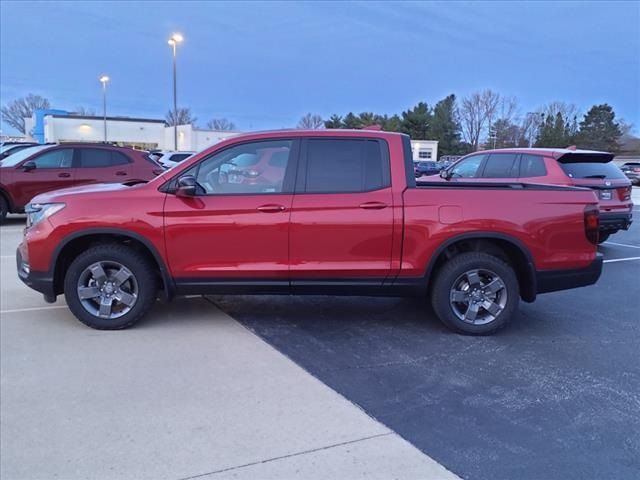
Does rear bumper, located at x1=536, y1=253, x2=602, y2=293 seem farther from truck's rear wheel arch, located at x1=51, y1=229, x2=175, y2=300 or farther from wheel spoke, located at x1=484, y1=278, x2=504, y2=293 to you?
truck's rear wheel arch, located at x1=51, y1=229, x2=175, y2=300

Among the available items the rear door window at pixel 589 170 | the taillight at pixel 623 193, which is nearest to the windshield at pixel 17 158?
the rear door window at pixel 589 170

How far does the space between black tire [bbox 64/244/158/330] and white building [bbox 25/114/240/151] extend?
5213 cm

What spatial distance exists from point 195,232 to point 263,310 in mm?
1306

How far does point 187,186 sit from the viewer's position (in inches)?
185

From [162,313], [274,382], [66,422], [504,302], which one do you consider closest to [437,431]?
[274,382]

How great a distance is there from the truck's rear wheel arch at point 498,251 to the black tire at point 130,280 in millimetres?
2625

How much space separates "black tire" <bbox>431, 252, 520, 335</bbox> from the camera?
4914 mm

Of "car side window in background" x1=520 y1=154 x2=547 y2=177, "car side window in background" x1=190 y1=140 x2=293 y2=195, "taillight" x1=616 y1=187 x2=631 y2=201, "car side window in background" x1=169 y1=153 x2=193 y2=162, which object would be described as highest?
"car side window in background" x1=169 y1=153 x2=193 y2=162

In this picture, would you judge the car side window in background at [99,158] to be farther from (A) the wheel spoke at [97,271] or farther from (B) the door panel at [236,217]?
(B) the door panel at [236,217]

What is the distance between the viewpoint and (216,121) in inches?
3976

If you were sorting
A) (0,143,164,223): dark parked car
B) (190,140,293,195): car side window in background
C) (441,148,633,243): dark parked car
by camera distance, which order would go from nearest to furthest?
1. (190,140,293,195): car side window in background
2. (441,148,633,243): dark parked car
3. (0,143,164,223): dark parked car

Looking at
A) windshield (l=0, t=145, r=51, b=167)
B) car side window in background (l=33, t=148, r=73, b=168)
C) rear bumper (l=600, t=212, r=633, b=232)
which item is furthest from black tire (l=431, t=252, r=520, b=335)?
windshield (l=0, t=145, r=51, b=167)

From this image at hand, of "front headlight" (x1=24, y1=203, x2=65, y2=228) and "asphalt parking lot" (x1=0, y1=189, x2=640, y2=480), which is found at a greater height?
"front headlight" (x1=24, y1=203, x2=65, y2=228)

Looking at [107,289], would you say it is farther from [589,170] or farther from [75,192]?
[589,170]
